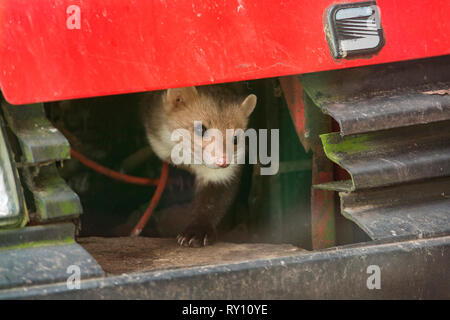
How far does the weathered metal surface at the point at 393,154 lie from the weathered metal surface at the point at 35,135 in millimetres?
931

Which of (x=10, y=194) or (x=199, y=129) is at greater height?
(x=10, y=194)

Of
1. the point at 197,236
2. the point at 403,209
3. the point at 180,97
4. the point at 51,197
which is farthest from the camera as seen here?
the point at 180,97

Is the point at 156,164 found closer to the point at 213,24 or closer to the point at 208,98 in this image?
the point at 208,98

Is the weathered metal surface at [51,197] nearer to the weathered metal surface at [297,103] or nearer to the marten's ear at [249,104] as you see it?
the weathered metal surface at [297,103]

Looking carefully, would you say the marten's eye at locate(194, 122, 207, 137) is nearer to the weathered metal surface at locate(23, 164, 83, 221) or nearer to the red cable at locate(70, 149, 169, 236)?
the red cable at locate(70, 149, 169, 236)

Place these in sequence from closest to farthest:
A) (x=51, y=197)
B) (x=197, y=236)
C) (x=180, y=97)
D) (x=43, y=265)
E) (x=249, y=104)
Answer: (x=43, y=265) < (x=51, y=197) < (x=197, y=236) < (x=249, y=104) < (x=180, y=97)

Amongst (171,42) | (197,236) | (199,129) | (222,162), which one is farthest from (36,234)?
(199,129)

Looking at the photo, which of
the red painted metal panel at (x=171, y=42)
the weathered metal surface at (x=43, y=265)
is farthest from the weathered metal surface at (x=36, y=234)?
the red painted metal panel at (x=171, y=42)

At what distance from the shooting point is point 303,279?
194cm

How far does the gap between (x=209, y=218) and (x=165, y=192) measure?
728mm

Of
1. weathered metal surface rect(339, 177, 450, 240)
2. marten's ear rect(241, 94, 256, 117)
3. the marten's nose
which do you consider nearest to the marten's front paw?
the marten's nose

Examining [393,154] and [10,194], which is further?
[393,154]

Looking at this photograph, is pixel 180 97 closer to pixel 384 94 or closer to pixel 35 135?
pixel 384 94

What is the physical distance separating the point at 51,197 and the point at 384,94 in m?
1.22
